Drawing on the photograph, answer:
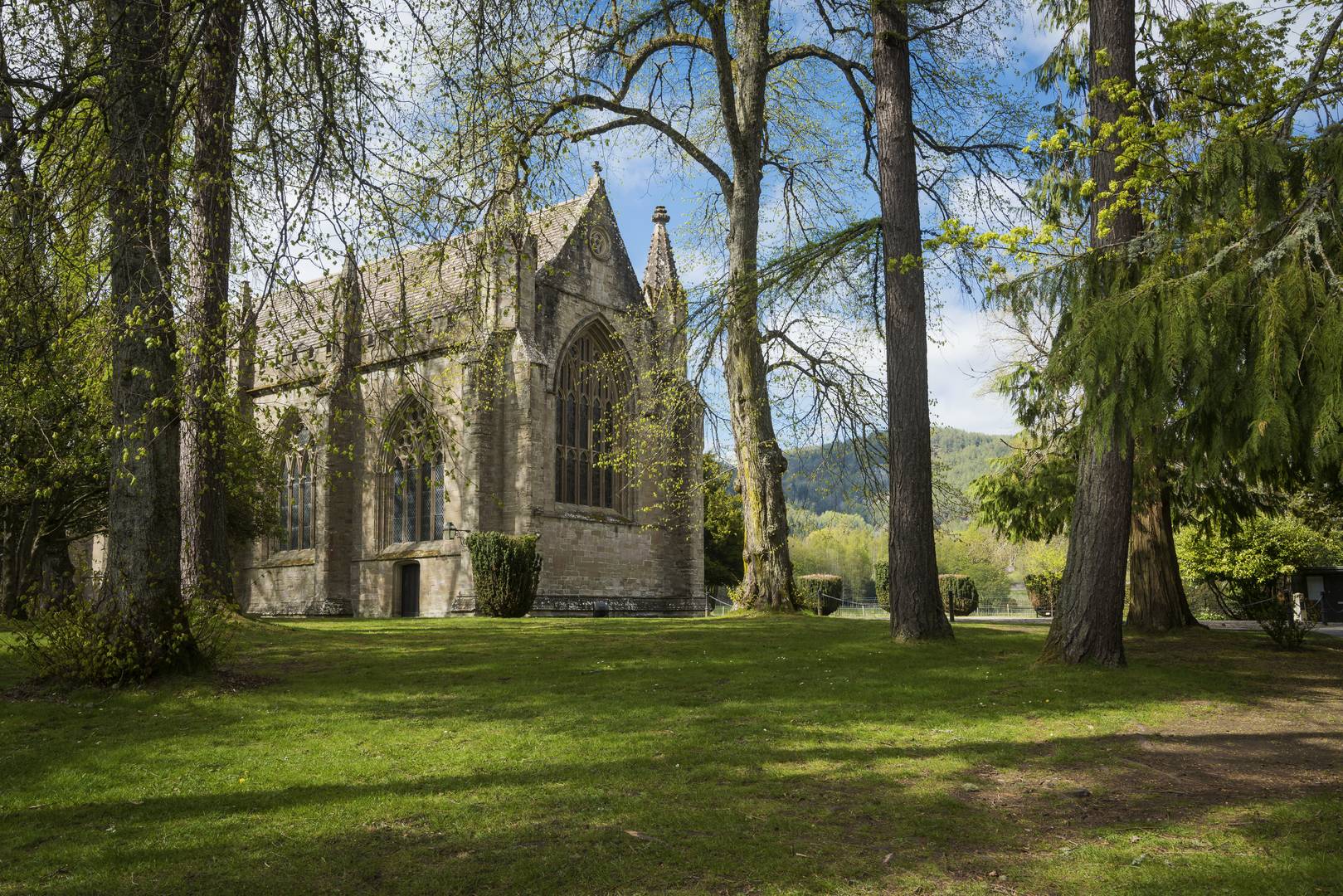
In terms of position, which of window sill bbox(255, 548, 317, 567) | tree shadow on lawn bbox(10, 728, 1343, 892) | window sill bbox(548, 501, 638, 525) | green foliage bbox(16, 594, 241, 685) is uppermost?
window sill bbox(548, 501, 638, 525)

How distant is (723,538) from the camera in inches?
1646

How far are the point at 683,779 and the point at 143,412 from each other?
18.9 ft

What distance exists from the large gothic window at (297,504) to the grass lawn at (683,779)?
68.6ft

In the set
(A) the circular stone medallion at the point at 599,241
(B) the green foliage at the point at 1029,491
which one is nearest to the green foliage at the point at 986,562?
(A) the circular stone medallion at the point at 599,241

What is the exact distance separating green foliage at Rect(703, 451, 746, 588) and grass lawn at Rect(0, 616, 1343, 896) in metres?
27.6

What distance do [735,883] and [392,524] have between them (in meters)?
25.4

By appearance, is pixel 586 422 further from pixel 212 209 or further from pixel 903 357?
pixel 212 209

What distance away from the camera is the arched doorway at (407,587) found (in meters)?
27.1

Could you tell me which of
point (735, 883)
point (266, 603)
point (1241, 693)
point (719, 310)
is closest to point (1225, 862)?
point (735, 883)

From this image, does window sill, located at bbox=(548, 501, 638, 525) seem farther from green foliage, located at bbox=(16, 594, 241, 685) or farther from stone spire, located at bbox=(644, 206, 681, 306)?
green foliage, located at bbox=(16, 594, 241, 685)

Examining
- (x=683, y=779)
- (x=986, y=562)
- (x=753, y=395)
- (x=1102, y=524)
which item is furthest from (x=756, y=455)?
(x=986, y=562)

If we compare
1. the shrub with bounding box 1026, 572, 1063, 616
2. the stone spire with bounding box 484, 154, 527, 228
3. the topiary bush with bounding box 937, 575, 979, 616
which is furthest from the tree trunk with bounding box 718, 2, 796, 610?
the topiary bush with bounding box 937, 575, 979, 616

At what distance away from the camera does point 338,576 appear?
93.9 feet

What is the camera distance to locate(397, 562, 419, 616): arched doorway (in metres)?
27.1
